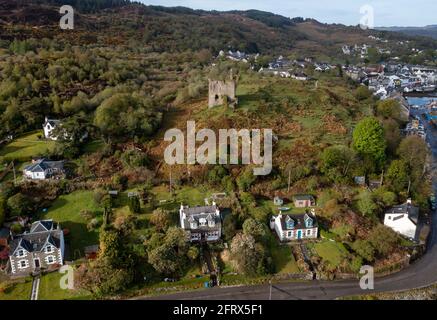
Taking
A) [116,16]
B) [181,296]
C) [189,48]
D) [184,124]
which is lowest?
[181,296]

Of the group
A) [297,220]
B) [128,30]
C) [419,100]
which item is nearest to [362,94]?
[419,100]

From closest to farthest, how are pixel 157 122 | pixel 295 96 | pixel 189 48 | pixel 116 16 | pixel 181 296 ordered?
pixel 181 296 < pixel 157 122 < pixel 295 96 < pixel 189 48 < pixel 116 16

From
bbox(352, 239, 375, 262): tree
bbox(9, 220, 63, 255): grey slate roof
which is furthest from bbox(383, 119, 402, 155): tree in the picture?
bbox(9, 220, 63, 255): grey slate roof

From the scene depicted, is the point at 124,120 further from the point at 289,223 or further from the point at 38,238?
the point at 289,223

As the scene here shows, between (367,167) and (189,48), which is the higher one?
(189,48)

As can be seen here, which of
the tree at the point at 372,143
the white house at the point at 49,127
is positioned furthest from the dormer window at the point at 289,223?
the white house at the point at 49,127

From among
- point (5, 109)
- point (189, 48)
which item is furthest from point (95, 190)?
point (189, 48)

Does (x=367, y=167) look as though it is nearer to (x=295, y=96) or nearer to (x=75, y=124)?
(x=295, y=96)

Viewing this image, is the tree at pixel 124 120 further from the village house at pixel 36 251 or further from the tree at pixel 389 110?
the tree at pixel 389 110
